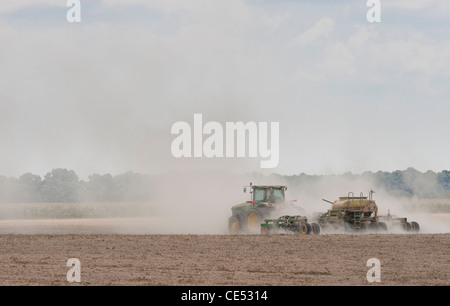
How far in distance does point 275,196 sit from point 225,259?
1326 centimetres

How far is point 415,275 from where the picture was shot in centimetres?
2284

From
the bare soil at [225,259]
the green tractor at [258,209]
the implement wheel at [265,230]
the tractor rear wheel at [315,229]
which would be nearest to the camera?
the bare soil at [225,259]

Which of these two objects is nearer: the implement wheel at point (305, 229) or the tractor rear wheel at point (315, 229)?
the implement wheel at point (305, 229)

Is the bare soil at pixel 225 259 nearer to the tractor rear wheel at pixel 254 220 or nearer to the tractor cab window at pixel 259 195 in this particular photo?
the tractor rear wheel at pixel 254 220

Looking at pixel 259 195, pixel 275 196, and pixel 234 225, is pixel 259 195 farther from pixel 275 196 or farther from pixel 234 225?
pixel 234 225

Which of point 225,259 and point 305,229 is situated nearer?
point 225,259

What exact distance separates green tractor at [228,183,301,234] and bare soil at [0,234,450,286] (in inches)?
94.4

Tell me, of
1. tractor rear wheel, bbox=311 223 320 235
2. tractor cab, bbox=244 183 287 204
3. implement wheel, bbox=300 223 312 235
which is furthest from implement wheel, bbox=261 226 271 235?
tractor rear wheel, bbox=311 223 320 235

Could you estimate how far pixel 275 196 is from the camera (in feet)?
131

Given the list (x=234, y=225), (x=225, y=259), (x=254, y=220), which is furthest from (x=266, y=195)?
(x=225, y=259)

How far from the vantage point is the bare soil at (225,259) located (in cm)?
2195

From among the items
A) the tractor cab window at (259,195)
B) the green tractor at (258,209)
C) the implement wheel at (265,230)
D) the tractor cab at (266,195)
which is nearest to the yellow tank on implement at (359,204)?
the green tractor at (258,209)

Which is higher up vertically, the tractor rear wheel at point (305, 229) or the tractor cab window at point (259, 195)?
the tractor cab window at point (259, 195)
